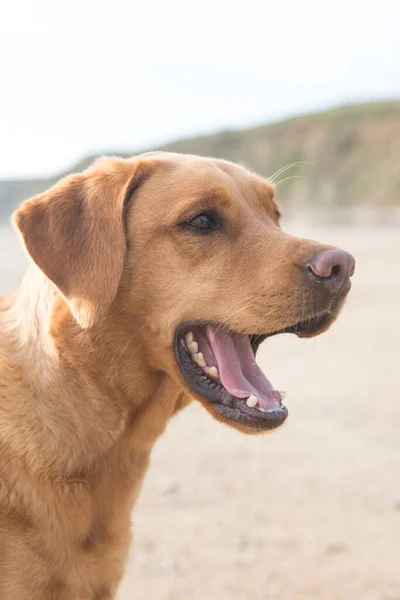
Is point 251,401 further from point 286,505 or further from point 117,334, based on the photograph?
point 286,505

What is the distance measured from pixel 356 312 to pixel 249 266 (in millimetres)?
11331

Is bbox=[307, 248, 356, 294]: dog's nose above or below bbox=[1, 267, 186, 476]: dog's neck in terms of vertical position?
above

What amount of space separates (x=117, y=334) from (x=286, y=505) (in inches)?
109

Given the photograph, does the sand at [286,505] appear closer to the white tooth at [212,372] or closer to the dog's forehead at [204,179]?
the white tooth at [212,372]

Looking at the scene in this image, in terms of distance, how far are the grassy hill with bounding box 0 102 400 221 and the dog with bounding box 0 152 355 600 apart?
48.1 metres

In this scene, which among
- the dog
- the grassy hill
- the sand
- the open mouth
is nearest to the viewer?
the dog

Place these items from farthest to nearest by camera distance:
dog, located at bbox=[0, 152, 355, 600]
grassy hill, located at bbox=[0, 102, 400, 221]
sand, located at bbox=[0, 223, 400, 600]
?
grassy hill, located at bbox=[0, 102, 400, 221]
sand, located at bbox=[0, 223, 400, 600]
dog, located at bbox=[0, 152, 355, 600]

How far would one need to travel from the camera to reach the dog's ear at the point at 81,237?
298cm

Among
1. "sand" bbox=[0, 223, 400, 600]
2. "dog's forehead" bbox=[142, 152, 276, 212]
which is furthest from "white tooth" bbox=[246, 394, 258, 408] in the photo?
"sand" bbox=[0, 223, 400, 600]

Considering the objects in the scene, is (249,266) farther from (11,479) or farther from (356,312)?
(356,312)

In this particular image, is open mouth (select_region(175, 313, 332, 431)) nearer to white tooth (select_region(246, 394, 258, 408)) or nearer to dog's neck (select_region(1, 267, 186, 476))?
white tooth (select_region(246, 394, 258, 408))

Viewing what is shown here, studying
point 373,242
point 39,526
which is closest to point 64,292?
point 39,526

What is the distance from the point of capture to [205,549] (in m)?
4.78

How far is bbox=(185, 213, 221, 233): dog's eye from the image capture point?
3.20 m
